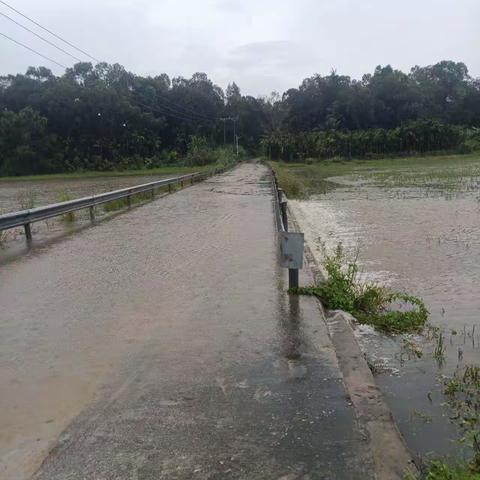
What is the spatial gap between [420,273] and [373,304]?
2.42m

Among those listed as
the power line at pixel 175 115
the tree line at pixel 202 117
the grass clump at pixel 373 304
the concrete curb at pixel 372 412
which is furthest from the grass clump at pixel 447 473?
the power line at pixel 175 115

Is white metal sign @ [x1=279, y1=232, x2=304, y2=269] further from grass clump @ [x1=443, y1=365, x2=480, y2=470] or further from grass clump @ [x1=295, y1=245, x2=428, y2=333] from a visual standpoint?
grass clump @ [x1=443, y1=365, x2=480, y2=470]

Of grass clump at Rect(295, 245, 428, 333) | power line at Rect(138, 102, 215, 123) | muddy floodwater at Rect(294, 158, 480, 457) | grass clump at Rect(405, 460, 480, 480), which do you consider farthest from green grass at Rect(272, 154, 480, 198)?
power line at Rect(138, 102, 215, 123)

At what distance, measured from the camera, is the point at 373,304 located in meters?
6.83

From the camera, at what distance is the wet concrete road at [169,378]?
3207 mm

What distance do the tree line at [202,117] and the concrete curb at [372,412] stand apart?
78.4 m

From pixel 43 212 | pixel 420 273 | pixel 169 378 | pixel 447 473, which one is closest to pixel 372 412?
pixel 447 473

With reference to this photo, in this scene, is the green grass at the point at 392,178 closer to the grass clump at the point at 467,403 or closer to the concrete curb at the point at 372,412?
the concrete curb at the point at 372,412

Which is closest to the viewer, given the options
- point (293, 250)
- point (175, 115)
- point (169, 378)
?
point (169, 378)

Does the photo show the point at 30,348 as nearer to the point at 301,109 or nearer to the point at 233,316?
the point at 233,316

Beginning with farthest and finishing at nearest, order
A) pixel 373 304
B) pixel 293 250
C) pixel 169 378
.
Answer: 1. pixel 373 304
2. pixel 293 250
3. pixel 169 378

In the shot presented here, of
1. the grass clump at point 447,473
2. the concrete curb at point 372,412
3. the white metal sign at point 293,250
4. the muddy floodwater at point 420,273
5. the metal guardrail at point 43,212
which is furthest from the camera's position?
the metal guardrail at point 43,212

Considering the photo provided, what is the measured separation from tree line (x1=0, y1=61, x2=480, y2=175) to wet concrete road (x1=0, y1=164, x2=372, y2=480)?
7575 centimetres

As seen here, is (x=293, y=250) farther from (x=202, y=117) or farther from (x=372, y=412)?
(x=202, y=117)
